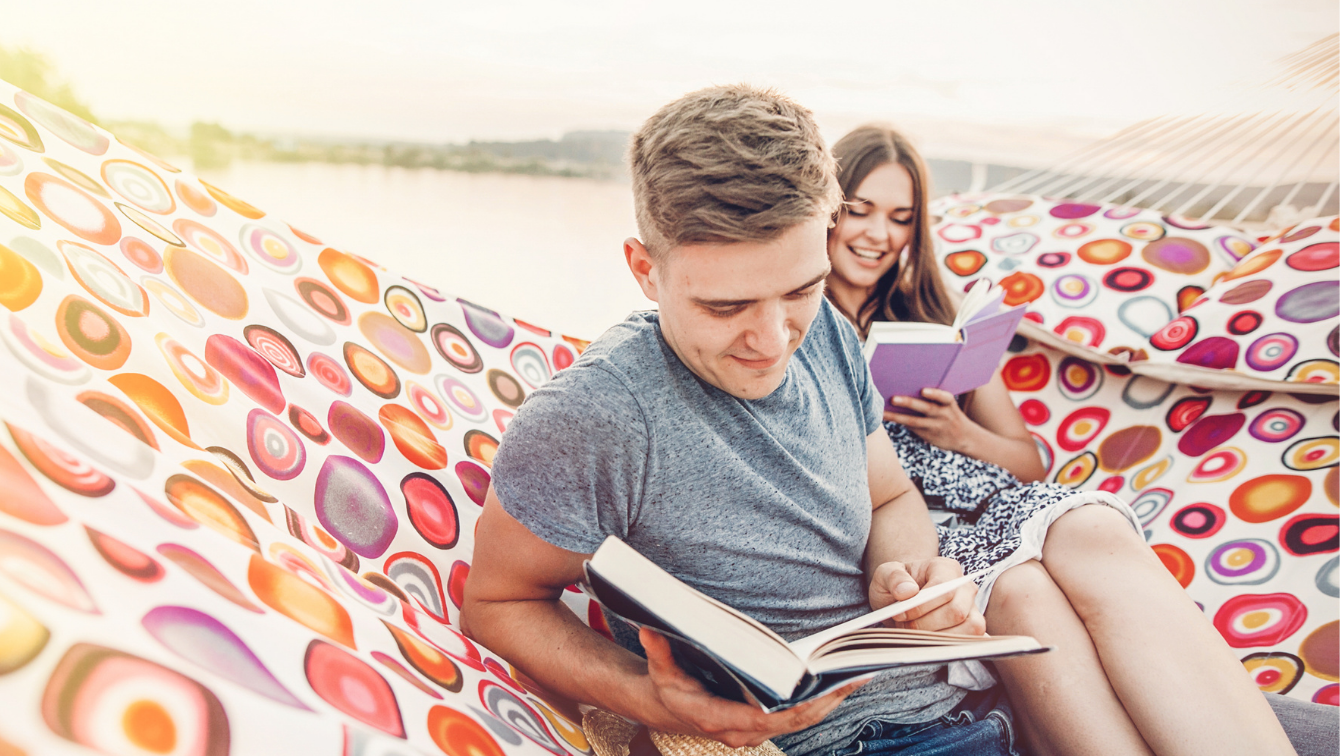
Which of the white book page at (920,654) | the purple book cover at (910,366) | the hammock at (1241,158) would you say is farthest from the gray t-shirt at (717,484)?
the hammock at (1241,158)

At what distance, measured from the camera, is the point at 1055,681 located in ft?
2.50

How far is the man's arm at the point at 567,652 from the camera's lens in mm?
577

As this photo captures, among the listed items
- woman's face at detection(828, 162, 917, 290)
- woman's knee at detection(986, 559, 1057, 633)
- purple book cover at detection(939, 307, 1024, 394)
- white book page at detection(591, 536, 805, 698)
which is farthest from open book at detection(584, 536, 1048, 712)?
woman's face at detection(828, 162, 917, 290)

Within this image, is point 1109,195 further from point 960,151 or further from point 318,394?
point 318,394

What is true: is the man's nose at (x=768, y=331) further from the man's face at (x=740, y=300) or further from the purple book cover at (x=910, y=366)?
the purple book cover at (x=910, y=366)

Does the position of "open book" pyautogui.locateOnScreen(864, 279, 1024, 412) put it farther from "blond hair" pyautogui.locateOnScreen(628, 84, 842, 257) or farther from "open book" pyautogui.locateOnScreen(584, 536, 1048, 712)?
"open book" pyautogui.locateOnScreen(584, 536, 1048, 712)

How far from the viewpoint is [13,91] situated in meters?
0.93

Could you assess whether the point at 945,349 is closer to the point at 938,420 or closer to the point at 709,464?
the point at 938,420

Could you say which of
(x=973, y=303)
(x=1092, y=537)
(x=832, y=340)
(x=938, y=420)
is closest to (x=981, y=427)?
(x=938, y=420)

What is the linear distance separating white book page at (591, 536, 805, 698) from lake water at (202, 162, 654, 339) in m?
1.63

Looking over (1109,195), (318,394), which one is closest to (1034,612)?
(318,394)

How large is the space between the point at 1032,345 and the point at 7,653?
5.53 ft

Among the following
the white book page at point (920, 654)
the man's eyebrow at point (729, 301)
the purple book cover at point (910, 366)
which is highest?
the man's eyebrow at point (729, 301)

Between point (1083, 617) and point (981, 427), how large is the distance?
544 mm
